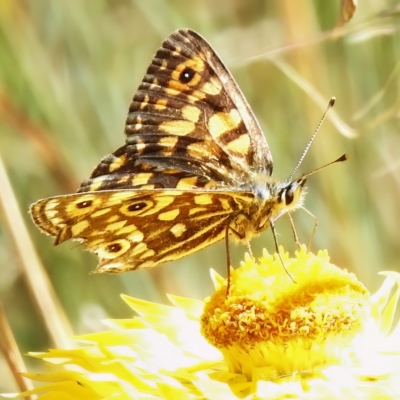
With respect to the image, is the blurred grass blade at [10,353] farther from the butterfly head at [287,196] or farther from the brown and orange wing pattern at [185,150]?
the butterfly head at [287,196]

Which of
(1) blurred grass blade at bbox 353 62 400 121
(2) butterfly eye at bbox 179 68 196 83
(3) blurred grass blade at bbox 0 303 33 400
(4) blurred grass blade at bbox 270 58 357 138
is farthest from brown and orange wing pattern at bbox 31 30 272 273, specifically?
(1) blurred grass blade at bbox 353 62 400 121

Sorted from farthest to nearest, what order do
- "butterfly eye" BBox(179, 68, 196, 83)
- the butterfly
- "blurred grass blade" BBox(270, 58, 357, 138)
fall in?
"blurred grass blade" BBox(270, 58, 357, 138)
"butterfly eye" BBox(179, 68, 196, 83)
the butterfly

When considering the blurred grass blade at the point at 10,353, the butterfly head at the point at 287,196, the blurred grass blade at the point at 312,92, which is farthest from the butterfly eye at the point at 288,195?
the blurred grass blade at the point at 312,92

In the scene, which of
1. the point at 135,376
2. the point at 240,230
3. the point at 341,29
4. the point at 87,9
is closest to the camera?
the point at 135,376

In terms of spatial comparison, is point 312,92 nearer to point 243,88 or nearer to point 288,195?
point 243,88

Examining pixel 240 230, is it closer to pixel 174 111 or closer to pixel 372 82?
pixel 174 111

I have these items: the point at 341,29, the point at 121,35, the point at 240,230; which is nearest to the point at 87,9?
the point at 121,35

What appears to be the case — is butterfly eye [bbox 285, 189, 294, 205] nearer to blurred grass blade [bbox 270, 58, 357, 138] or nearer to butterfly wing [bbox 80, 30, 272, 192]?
butterfly wing [bbox 80, 30, 272, 192]

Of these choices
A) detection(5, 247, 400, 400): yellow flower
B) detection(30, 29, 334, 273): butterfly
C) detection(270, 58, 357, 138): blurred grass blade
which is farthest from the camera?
detection(270, 58, 357, 138): blurred grass blade

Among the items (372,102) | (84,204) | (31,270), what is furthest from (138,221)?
(372,102)
